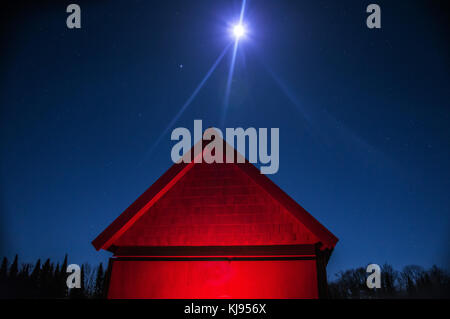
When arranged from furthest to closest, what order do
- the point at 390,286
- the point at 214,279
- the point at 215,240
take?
the point at 390,286 → the point at 215,240 → the point at 214,279

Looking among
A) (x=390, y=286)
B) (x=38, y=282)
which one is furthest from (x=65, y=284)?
(x=390, y=286)

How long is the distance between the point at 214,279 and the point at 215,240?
779 millimetres

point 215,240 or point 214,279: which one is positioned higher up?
point 215,240

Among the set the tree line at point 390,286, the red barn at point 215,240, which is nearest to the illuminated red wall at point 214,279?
the red barn at point 215,240

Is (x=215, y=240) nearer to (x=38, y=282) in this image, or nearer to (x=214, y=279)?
(x=214, y=279)

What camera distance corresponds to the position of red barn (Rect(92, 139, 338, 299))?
250 inches

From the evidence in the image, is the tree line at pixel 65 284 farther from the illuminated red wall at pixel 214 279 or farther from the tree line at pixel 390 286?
the illuminated red wall at pixel 214 279

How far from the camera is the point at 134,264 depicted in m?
6.88

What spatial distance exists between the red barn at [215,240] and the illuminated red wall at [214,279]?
0.06 feet

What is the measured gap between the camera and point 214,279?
6.58 metres
